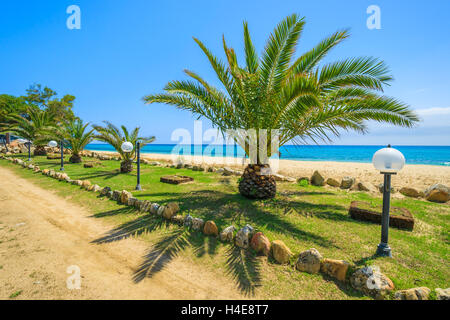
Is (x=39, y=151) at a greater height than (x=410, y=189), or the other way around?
(x=39, y=151)

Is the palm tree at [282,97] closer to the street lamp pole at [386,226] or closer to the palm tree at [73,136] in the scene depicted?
the street lamp pole at [386,226]

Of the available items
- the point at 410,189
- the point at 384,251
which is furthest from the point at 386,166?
the point at 410,189

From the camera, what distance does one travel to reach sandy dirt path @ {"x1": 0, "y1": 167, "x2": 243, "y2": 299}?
255cm

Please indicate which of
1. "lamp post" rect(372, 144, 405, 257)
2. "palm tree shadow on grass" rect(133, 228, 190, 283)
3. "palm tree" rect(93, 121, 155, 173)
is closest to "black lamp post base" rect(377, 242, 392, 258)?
"lamp post" rect(372, 144, 405, 257)

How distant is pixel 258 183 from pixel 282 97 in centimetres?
256

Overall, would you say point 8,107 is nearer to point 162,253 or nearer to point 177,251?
point 162,253

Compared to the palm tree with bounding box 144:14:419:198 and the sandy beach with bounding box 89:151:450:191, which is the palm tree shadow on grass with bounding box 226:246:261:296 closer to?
the palm tree with bounding box 144:14:419:198

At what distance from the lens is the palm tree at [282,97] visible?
4.82m

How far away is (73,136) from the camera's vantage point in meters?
15.3

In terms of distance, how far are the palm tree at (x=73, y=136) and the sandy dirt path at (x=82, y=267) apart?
11673 mm

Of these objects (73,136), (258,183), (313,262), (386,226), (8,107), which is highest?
(8,107)

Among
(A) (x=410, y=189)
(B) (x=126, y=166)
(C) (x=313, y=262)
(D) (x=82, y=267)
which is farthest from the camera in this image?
(B) (x=126, y=166)

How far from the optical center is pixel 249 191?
621 cm
